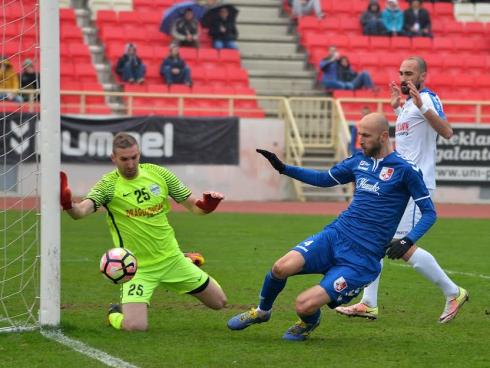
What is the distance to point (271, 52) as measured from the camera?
28797mm

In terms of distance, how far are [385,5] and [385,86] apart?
348 centimetres

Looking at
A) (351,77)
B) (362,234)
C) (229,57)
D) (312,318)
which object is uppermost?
(229,57)

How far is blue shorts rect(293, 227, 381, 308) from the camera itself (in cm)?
789

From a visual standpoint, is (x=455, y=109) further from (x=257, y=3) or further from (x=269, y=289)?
(x=269, y=289)

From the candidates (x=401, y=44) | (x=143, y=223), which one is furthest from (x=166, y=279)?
(x=401, y=44)

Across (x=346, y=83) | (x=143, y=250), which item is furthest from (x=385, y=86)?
(x=143, y=250)

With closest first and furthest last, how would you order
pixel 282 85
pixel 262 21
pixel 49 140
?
pixel 49 140 < pixel 282 85 < pixel 262 21

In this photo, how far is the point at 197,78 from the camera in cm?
2658

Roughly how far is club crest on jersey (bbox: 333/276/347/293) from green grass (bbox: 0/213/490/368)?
1.37 feet

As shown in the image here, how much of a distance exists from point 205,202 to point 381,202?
59.8 inches

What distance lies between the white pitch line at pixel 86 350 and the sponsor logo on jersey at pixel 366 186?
2373 mm

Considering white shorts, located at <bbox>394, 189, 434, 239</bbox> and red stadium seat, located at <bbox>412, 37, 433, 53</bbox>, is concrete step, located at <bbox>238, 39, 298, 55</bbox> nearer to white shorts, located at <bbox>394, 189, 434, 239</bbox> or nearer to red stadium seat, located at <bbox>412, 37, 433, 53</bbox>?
red stadium seat, located at <bbox>412, 37, 433, 53</bbox>

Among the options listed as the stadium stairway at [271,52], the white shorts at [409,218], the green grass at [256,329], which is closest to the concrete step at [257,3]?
the stadium stairway at [271,52]

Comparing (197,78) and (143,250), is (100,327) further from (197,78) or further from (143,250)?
(197,78)
